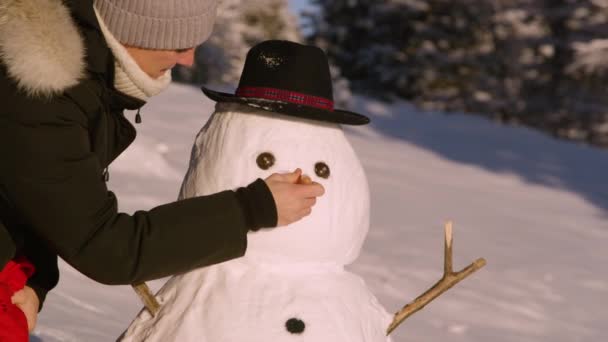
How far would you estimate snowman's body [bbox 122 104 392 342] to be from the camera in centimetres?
207

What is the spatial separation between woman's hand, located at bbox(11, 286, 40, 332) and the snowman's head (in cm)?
46

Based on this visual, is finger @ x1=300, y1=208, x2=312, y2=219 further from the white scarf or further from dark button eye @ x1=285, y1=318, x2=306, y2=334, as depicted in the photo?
the white scarf

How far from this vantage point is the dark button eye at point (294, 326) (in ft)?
6.75

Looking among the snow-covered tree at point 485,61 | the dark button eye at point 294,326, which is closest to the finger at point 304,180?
the dark button eye at point 294,326

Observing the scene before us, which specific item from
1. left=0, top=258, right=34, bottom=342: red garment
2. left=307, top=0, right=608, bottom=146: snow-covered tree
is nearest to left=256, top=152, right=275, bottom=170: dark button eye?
left=0, top=258, right=34, bottom=342: red garment

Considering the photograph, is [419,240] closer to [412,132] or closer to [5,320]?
[5,320]

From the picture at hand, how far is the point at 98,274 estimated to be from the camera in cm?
183

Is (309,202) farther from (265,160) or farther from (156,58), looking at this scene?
(156,58)

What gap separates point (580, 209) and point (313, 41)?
1639 centimetres

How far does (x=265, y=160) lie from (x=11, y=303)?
68cm

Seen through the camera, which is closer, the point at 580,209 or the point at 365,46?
the point at 580,209

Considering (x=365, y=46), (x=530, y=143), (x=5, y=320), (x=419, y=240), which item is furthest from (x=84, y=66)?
(x=365, y=46)

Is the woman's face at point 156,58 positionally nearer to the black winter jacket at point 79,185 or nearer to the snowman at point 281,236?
the black winter jacket at point 79,185

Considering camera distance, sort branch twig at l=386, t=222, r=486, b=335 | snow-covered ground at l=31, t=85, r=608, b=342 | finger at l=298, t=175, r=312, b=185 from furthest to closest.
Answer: snow-covered ground at l=31, t=85, r=608, b=342
branch twig at l=386, t=222, r=486, b=335
finger at l=298, t=175, r=312, b=185
